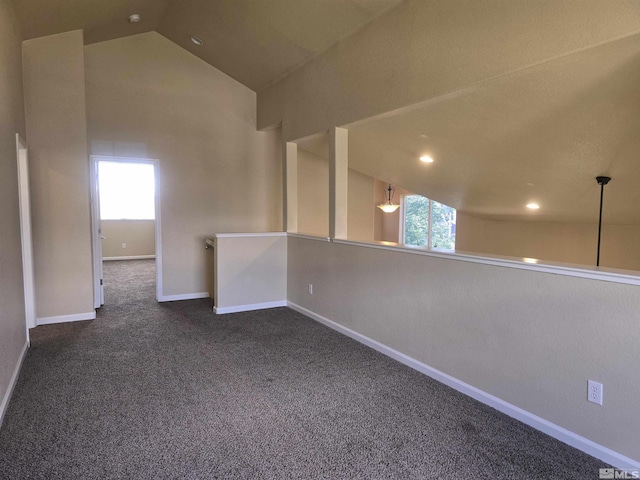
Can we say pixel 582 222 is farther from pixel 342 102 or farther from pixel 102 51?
pixel 102 51

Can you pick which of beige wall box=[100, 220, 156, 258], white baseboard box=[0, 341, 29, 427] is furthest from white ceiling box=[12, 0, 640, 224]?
beige wall box=[100, 220, 156, 258]

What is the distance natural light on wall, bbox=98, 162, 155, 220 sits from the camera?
356 inches

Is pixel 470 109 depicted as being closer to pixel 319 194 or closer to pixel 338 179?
pixel 338 179

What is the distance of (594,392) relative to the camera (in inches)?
78.6

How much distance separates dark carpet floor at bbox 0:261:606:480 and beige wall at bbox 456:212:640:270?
3709 mm

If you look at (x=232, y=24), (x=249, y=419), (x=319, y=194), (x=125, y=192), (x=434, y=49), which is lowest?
(x=249, y=419)

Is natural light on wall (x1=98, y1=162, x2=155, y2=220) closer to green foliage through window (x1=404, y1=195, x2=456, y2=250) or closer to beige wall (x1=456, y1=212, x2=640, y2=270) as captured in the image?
green foliage through window (x1=404, y1=195, x2=456, y2=250)

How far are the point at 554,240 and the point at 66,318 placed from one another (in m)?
6.54

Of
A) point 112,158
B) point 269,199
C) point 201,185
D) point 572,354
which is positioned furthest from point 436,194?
point 112,158

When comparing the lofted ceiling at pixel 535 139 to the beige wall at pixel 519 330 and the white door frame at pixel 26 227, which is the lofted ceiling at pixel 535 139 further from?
the white door frame at pixel 26 227

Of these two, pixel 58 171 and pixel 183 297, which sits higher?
pixel 58 171

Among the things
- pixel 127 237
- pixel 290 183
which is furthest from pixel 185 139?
pixel 127 237

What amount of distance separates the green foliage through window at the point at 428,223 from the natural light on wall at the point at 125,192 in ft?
19.3

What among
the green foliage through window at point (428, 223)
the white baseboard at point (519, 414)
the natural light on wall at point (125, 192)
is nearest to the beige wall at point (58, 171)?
the white baseboard at point (519, 414)
